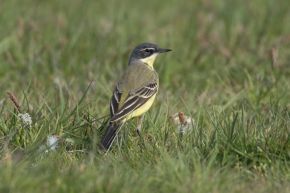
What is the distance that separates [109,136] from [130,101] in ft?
2.63

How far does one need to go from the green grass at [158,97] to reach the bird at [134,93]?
4.2 inches

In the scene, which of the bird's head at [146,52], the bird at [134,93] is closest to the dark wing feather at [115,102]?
the bird at [134,93]

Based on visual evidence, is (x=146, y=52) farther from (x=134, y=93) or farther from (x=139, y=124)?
(x=139, y=124)

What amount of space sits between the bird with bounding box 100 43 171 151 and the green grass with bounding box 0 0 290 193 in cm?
11

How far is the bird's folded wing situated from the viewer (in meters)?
7.27

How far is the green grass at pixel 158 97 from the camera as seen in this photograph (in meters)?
5.74

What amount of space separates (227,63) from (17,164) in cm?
473

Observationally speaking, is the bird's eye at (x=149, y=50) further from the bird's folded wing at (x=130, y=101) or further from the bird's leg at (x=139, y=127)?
the bird's leg at (x=139, y=127)

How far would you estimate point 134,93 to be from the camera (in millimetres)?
7750

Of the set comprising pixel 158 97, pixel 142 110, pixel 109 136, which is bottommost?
pixel 158 97

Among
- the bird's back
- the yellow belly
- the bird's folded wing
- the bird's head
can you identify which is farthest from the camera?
the bird's head

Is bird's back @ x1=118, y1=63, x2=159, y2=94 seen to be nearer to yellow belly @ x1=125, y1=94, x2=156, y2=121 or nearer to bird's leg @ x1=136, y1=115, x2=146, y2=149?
yellow belly @ x1=125, y1=94, x2=156, y2=121

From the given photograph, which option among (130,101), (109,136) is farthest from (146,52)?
(109,136)

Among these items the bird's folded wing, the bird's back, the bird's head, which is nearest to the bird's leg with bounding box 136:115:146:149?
the bird's folded wing
